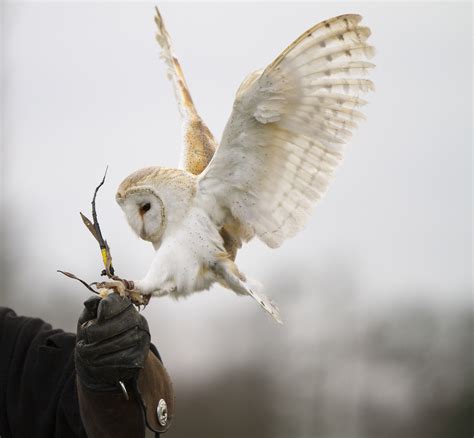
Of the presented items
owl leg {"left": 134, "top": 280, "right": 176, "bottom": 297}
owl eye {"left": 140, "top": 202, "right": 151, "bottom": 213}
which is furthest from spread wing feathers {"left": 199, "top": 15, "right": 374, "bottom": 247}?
owl leg {"left": 134, "top": 280, "right": 176, "bottom": 297}

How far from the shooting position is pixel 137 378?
2188 millimetres

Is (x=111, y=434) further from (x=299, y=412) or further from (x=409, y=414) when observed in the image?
(x=299, y=412)

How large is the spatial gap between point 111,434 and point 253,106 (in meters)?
0.97

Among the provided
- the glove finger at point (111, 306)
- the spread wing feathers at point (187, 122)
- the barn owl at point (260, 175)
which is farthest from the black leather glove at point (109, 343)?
the spread wing feathers at point (187, 122)

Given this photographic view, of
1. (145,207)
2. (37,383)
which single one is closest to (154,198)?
(145,207)

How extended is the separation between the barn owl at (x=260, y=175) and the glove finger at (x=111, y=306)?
0.34ft

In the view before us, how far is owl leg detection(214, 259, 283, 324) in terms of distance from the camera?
2.23 meters

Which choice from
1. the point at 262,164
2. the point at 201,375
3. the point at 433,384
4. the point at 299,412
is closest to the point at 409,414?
the point at 433,384

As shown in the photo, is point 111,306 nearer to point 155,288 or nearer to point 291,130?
point 155,288

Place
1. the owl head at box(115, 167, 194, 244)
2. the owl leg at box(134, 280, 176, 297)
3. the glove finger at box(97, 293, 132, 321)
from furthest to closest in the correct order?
the owl head at box(115, 167, 194, 244), the owl leg at box(134, 280, 176, 297), the glove finger at box(97, 293, 132, 321)

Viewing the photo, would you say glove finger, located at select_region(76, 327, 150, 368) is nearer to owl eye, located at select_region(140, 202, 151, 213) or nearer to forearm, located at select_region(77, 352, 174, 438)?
forearm, located at select_region(77, 352, 174, 438)

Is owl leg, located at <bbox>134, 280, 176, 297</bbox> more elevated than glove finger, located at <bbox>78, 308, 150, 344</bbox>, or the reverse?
owl leg, located at <bbox>134, 280, 176, 297</bbox>

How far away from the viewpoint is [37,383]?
7.93 ft

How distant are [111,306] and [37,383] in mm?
482
